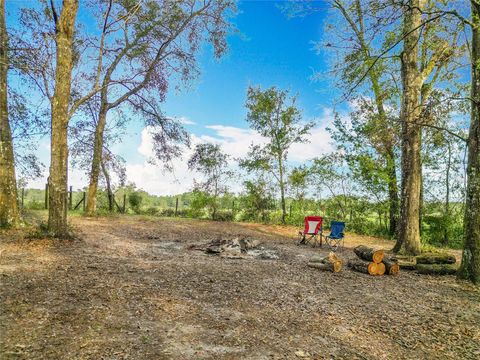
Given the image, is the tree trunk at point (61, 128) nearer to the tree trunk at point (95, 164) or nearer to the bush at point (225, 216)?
the tree trunk at point (95, 164)

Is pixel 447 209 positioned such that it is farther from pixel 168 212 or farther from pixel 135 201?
pixel 135 201

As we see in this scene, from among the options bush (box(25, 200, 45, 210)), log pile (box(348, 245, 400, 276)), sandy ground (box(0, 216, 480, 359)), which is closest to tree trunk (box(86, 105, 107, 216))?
bush (box(25, 200, 45, 210))

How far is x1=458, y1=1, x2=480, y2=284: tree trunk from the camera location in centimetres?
558

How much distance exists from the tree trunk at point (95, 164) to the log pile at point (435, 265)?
12.0 m

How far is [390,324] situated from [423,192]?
10.3m

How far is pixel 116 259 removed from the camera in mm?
5953

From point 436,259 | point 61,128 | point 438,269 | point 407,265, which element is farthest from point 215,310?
point 61,128

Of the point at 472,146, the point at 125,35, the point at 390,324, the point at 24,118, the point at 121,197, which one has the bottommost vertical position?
the point at 390,324

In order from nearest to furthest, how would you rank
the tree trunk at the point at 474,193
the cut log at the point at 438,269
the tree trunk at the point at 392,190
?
the tree trunk at the point at 474,193 → the cut log at the point at 438,269 → the tree trunk at the point at 392,190

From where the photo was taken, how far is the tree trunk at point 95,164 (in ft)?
45.5

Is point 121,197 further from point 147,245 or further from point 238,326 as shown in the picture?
point 238,326

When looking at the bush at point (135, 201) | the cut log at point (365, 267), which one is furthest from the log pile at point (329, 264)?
the bush at point (135, 201)

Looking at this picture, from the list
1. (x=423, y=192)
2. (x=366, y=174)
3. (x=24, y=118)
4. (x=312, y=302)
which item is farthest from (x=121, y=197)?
(x=312, y=302)

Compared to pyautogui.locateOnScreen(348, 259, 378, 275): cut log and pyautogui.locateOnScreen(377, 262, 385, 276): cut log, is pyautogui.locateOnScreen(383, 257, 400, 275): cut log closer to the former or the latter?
pyautogui.locateOnScreen(377, 262, 385, 276): cut log
